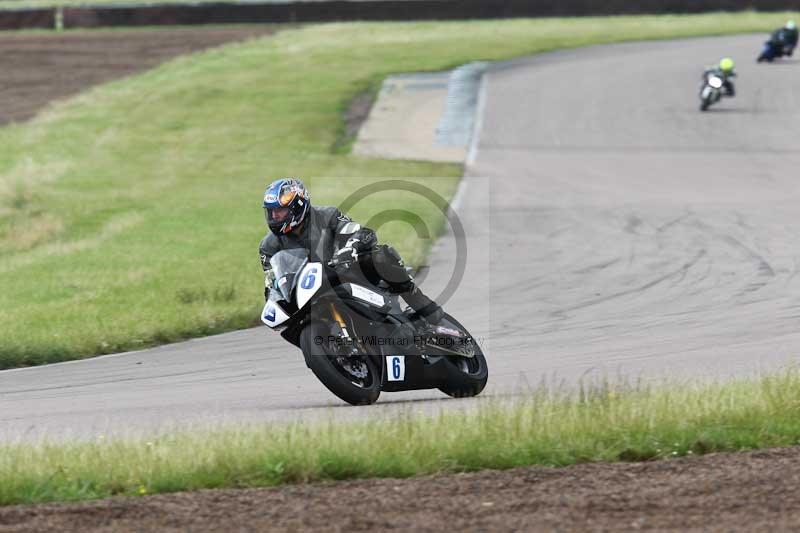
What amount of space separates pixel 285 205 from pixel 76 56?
38185mm

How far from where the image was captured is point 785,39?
3991 cm

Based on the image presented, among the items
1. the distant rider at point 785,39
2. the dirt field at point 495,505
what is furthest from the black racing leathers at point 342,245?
the distant rider at point 785,39

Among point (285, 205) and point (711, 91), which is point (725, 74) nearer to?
point (711, 91)

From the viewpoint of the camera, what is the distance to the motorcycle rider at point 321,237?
9.14 m

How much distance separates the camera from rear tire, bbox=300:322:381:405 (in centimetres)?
879

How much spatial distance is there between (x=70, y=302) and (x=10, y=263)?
4.18 meters

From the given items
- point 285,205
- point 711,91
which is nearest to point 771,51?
point 711,91

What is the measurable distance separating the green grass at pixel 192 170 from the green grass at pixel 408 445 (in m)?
5.35

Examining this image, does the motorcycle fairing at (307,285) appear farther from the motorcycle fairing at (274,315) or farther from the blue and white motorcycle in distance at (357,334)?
Result: the motorcycle fairing at (274,315)

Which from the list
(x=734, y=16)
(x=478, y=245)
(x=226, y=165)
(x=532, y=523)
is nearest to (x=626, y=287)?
(x=478, y=245)

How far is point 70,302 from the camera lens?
51.8 feet

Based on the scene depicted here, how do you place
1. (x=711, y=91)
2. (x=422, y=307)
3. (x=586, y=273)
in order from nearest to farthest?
(x=422, y=307) → (x=586, y=273) → (x=711, y=91)

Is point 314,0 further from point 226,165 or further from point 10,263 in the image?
point 10,263

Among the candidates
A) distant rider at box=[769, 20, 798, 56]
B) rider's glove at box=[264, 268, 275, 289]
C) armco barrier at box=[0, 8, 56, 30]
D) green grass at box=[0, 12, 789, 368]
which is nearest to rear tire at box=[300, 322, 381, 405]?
rider's glove at box=[264, 268, 275, 289]
